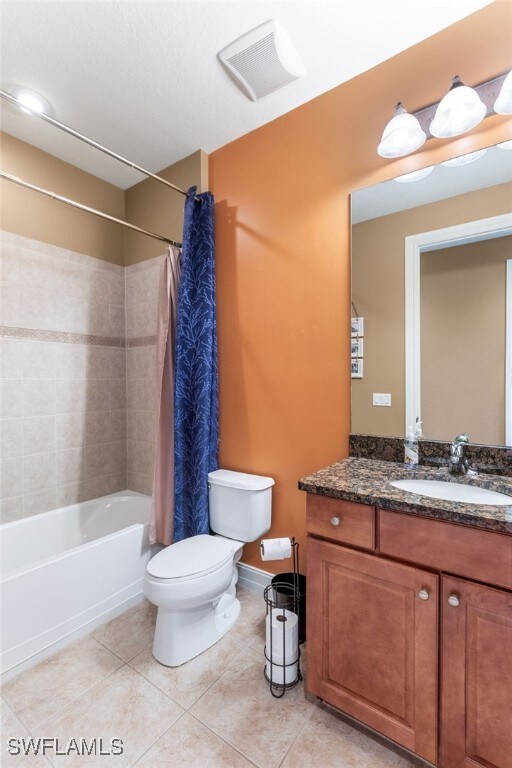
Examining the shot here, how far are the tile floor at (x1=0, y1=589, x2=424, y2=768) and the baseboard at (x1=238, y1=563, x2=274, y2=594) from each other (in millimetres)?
356

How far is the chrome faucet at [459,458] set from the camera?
4.32 feet

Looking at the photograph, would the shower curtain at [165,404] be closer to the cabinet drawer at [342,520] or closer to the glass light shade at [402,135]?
the cabinet drawer at [342,520]

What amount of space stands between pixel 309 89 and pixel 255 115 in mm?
313

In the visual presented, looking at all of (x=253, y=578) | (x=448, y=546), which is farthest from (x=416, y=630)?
(x=253, y=578)

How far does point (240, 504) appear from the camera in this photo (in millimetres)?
1847

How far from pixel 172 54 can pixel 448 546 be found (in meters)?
2.19

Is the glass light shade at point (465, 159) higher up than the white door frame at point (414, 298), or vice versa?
the glass light shade at point (465, 159)

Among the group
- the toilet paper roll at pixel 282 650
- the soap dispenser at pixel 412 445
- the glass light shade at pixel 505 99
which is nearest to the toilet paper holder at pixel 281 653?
the toilet paper roll at pixel 282 650

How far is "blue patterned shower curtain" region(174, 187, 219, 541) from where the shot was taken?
77.8 inches

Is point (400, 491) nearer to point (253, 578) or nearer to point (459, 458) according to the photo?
point (459, 458)

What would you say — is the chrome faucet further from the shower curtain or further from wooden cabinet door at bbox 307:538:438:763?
the shower curtain

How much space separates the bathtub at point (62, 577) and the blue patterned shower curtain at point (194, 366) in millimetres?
334

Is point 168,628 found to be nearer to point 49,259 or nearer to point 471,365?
point 471,365

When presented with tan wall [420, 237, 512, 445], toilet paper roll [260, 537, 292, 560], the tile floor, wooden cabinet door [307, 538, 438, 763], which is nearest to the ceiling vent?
tan wall [420, 237, 512, 445]
